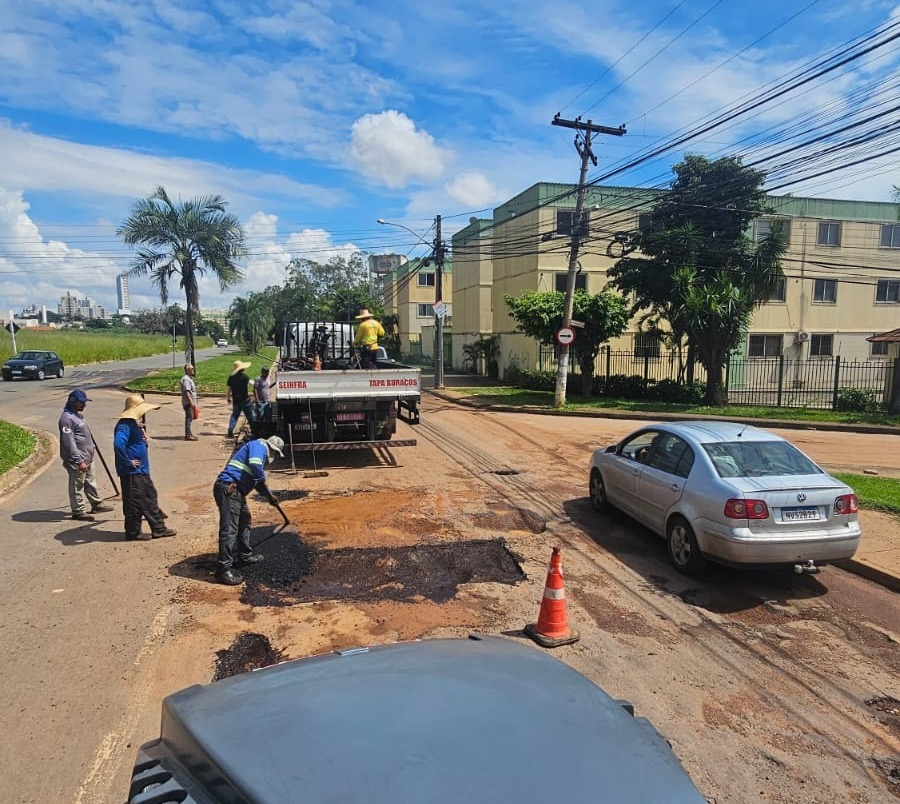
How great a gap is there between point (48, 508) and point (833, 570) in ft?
31.4

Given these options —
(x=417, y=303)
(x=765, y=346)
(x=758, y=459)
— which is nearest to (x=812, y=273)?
(x=765, y=346)

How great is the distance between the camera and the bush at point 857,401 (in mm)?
20500

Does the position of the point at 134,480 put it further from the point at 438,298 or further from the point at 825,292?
the point at 825,292

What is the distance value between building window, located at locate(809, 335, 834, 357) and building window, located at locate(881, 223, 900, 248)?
555cm

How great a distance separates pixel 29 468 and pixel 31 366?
75.1 feet

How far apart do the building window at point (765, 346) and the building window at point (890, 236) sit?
24.5 ft

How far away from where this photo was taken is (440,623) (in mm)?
5141

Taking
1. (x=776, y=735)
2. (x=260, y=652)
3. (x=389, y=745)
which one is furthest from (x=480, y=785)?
(x=260, y=652)

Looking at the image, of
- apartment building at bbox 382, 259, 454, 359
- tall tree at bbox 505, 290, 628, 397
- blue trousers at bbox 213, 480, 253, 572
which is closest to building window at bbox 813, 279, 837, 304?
tall tree at bbox 505, 290, 628, 397

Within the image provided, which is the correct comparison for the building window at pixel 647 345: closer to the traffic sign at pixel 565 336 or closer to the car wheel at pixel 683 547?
the traffic sign at pixel 565 336

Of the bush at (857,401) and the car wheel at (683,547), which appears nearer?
the car wheel at (683,547)

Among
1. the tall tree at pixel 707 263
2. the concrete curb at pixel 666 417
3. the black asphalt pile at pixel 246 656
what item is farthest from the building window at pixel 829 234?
the black asphalt pile at pixel 246 656

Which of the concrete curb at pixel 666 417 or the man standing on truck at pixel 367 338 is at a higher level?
the man standing on truck at pixel 367 338

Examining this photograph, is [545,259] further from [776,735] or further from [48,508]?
[776,735]
